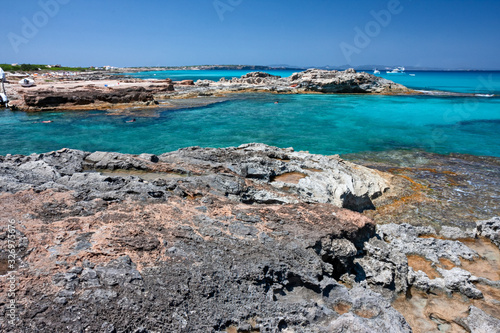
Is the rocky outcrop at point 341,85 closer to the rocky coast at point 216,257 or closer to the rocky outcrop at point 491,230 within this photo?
the rocky outcrop at point 491,230

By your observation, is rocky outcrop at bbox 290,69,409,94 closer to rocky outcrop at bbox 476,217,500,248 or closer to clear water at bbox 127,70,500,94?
clear water at bbox 127,70,500,94

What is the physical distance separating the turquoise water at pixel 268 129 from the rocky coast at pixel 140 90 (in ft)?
9.55

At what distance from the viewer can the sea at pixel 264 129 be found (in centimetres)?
2062

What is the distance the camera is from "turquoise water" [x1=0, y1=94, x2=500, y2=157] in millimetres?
20688

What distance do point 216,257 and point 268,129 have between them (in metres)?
22.3

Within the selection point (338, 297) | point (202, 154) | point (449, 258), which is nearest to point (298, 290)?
point (338, 297)

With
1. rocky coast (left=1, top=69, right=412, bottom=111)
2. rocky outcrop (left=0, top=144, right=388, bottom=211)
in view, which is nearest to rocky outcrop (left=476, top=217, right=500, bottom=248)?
rocky outcrop (left=0, top=144, right=388, bottom=211)

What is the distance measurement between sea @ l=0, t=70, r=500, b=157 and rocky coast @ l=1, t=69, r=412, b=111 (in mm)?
2518

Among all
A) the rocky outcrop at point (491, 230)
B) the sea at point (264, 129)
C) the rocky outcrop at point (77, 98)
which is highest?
the rocky outcrop at point (77, 98)

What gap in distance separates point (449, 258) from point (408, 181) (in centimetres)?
705

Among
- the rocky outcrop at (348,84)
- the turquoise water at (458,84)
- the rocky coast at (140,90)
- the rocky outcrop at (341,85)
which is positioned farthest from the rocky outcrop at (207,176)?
the turquoise water at (458,84)

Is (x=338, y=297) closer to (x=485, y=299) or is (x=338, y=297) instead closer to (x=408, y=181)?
(x=485, y=299)

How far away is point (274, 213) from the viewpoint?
6.06 metres

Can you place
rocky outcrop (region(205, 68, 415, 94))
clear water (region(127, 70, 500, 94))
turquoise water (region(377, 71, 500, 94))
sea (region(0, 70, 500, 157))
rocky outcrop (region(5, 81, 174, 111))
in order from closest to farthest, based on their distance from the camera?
sea (region(0, 70, 500, 157)) < rocky outcrop (region(5, 81, 174, 111)) < rocky outcrop (region(205, 68, 415, 94)) < turquoise water (region(377, 71, 500, 94)) < clear water (region(127, 70, 500, 94))
